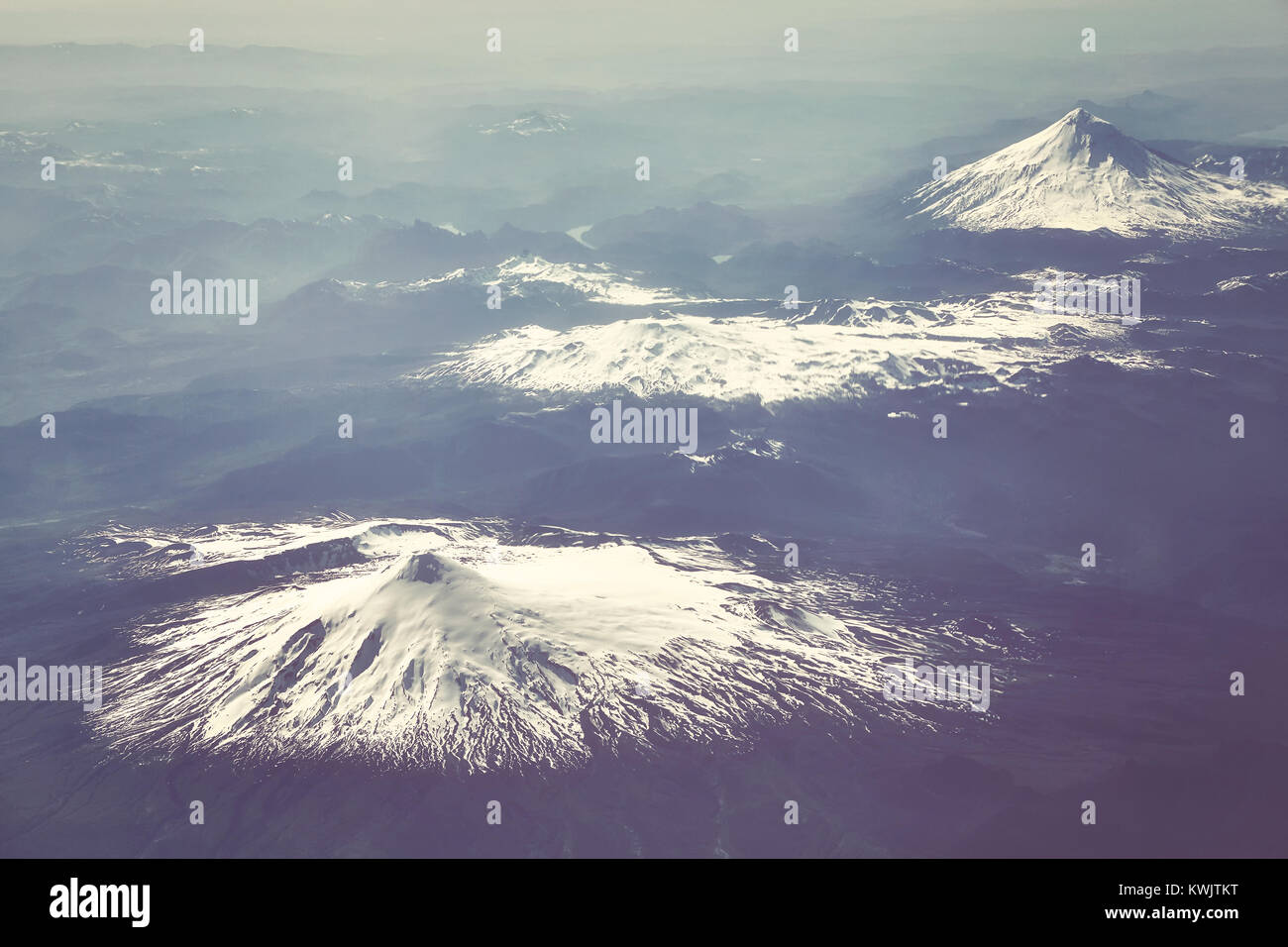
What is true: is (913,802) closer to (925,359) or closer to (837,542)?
(837,542)

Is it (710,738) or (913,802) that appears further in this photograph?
(710,738)

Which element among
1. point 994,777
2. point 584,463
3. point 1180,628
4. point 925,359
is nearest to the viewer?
point 994,777

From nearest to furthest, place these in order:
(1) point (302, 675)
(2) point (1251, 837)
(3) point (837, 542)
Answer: (2) point (1251, 837)
(1) point (302, 675)
(3) point (837, 542)

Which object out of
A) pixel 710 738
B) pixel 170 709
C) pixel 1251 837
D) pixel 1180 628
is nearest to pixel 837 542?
pixel 1180 628

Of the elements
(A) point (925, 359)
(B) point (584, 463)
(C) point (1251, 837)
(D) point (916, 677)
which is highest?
(A) point (925, 359)

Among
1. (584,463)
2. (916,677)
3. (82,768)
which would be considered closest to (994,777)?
(916,677)

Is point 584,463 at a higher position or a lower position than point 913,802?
higher
